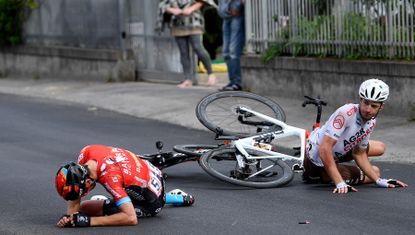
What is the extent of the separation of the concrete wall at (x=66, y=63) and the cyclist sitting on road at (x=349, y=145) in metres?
12.2

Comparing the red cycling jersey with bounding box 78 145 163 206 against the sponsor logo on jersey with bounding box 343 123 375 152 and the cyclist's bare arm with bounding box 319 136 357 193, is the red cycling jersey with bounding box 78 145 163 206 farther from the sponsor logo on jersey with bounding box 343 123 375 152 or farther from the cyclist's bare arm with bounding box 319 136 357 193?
the sponsor logo on jersey with bounding box 343 123 375 152

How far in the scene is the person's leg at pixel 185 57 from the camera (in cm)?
1994

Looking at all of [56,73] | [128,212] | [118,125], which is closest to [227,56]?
[118,125]

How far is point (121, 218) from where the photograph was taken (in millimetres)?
8562

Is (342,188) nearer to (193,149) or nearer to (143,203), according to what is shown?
(193,149)

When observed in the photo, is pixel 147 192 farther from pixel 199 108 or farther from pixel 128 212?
pixel 199 108

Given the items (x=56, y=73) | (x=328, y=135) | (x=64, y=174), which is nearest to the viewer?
(x=64, y=174)

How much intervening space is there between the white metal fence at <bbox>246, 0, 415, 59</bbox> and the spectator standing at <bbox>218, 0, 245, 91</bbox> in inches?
9.4

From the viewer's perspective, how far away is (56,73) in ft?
79.9

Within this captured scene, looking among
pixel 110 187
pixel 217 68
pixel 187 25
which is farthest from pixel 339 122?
pixel 217 68

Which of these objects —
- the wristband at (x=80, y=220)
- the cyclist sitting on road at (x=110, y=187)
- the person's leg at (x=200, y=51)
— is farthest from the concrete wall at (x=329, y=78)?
the wristband at (x=80, y=220)

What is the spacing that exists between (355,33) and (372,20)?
0.41 metres

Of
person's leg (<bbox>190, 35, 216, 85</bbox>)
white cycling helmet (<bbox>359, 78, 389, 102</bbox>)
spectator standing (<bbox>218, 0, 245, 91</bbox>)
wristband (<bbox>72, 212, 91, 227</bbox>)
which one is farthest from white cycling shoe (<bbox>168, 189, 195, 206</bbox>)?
person's leg (<bbox>190, 35, 216, 85</bbox>)

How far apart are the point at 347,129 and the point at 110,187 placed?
2.51 m
